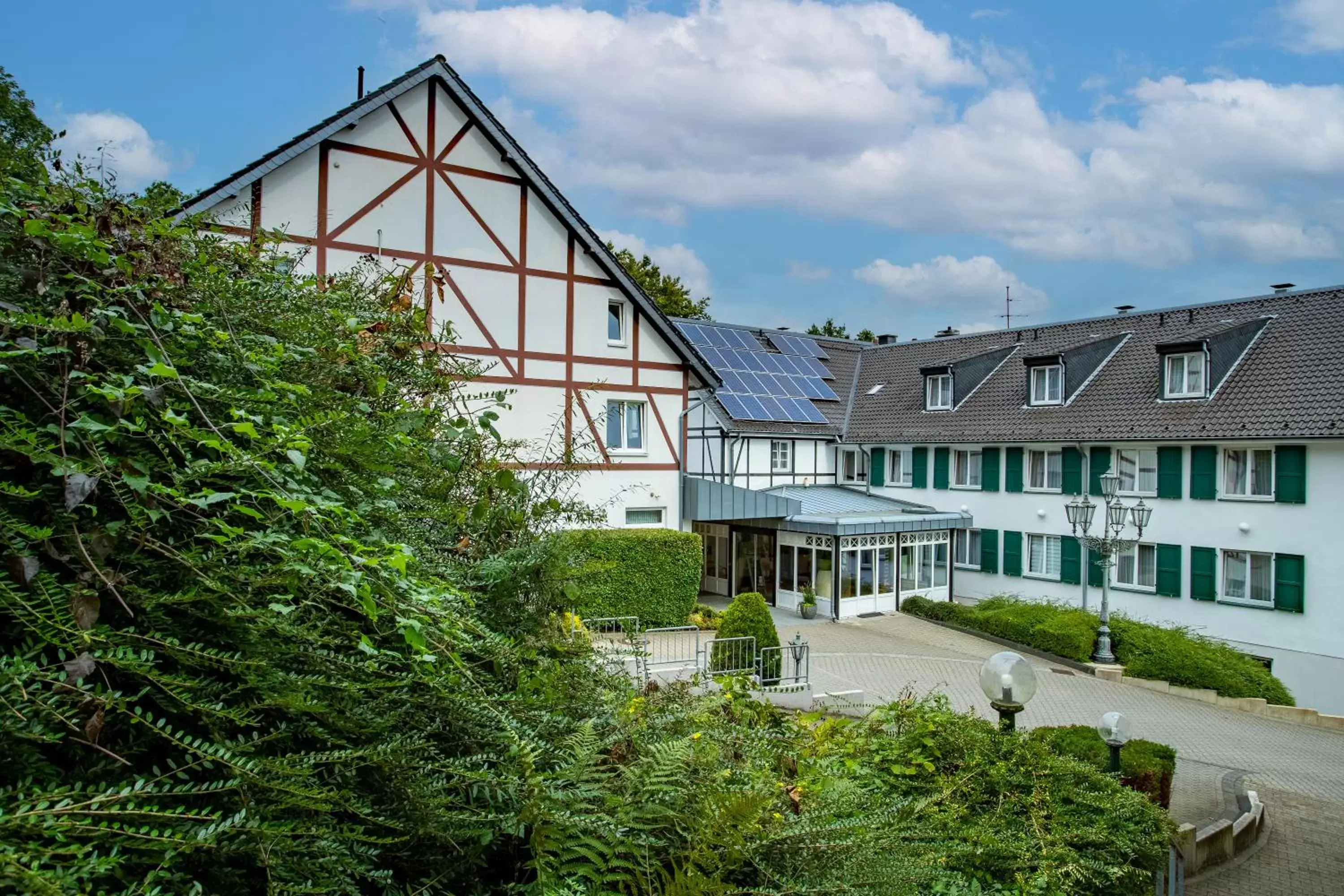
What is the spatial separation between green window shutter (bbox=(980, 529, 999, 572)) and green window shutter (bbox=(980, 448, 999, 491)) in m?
1.32

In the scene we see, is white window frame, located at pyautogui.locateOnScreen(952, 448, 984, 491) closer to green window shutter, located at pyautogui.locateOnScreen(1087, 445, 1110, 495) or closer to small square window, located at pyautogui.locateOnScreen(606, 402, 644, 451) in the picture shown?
green window shutter, located at pyautogui.locateOnScreen(1087, 445, 1110, 495)

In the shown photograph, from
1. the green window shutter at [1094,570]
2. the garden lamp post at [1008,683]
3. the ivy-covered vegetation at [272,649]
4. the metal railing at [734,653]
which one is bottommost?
the metal railing at [734,653]

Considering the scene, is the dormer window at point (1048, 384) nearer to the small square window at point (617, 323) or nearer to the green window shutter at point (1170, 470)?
the green window shutter at point (1170, 470)

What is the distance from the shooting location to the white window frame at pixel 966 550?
27719 millimetres

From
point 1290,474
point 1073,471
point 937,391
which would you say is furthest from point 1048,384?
point 1290,474

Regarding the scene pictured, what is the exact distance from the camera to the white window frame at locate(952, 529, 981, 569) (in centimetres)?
2772

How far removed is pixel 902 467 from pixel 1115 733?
23.3 metres

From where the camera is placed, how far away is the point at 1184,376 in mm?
24422

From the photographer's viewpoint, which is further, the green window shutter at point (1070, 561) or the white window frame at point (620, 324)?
the green window shutter at point (1070, 561)

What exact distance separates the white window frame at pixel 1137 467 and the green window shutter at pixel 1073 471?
87cm

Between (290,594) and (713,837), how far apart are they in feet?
4.16

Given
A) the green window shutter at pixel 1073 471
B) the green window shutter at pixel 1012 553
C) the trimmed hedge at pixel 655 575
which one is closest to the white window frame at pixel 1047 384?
the green window shutter at pixel 1073 471

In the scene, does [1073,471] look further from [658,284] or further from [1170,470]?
[658,284]

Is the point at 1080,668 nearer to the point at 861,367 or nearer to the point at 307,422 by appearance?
the point at 861,367
